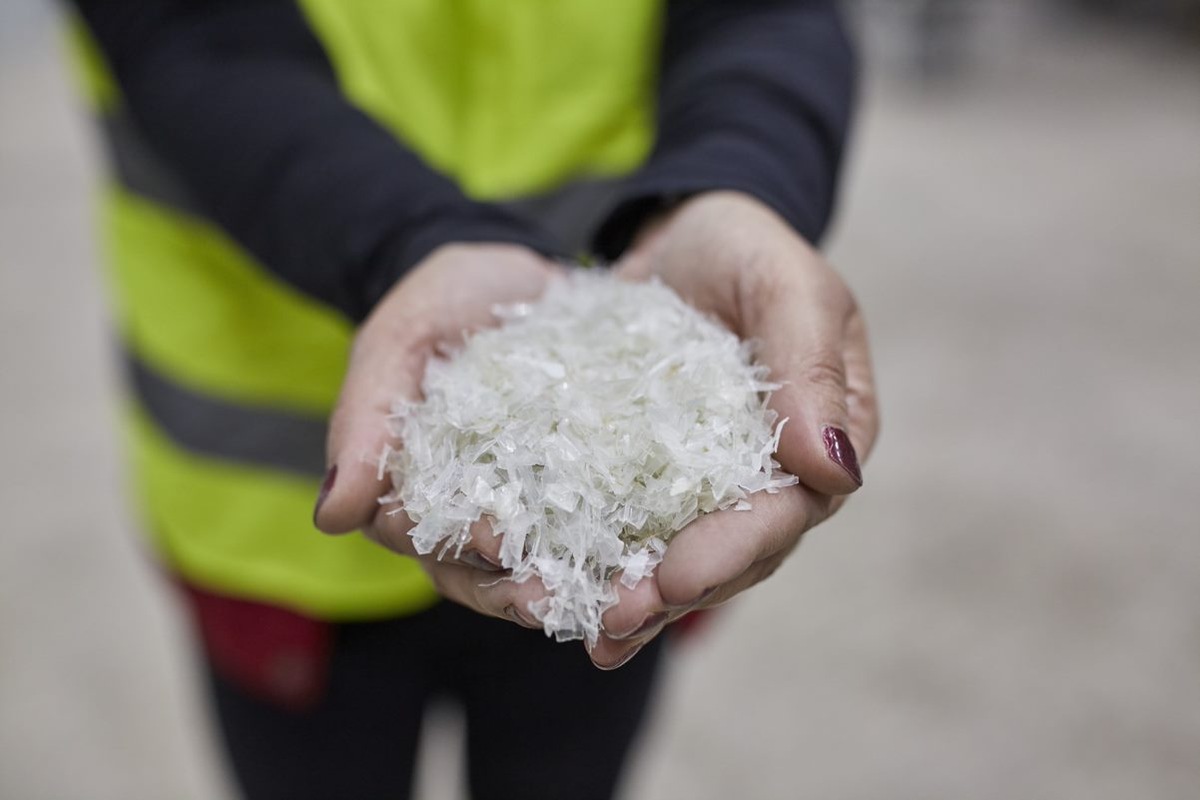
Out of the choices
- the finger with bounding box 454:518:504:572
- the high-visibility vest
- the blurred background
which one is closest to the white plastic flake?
the finger with bounding box 454:518:504:572

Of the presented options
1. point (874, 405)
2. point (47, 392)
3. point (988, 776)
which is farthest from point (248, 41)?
point (47, 392)

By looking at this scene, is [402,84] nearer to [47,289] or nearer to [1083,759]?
[1083,759]

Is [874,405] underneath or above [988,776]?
above

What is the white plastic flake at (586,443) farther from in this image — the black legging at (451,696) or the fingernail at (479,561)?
the black legging at (451,696)

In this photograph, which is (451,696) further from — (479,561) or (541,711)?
(479,561)

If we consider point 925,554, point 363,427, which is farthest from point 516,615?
point 925,554

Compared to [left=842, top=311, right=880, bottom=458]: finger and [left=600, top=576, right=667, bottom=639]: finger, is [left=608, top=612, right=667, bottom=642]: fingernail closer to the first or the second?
[left=600, top=576, right=667, bottom=639]: finger

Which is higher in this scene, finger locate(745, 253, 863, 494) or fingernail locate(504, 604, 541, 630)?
finger locate(745, 253, 863, 494)

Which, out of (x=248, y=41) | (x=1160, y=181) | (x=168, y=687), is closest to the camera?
(x=248, y=41)
